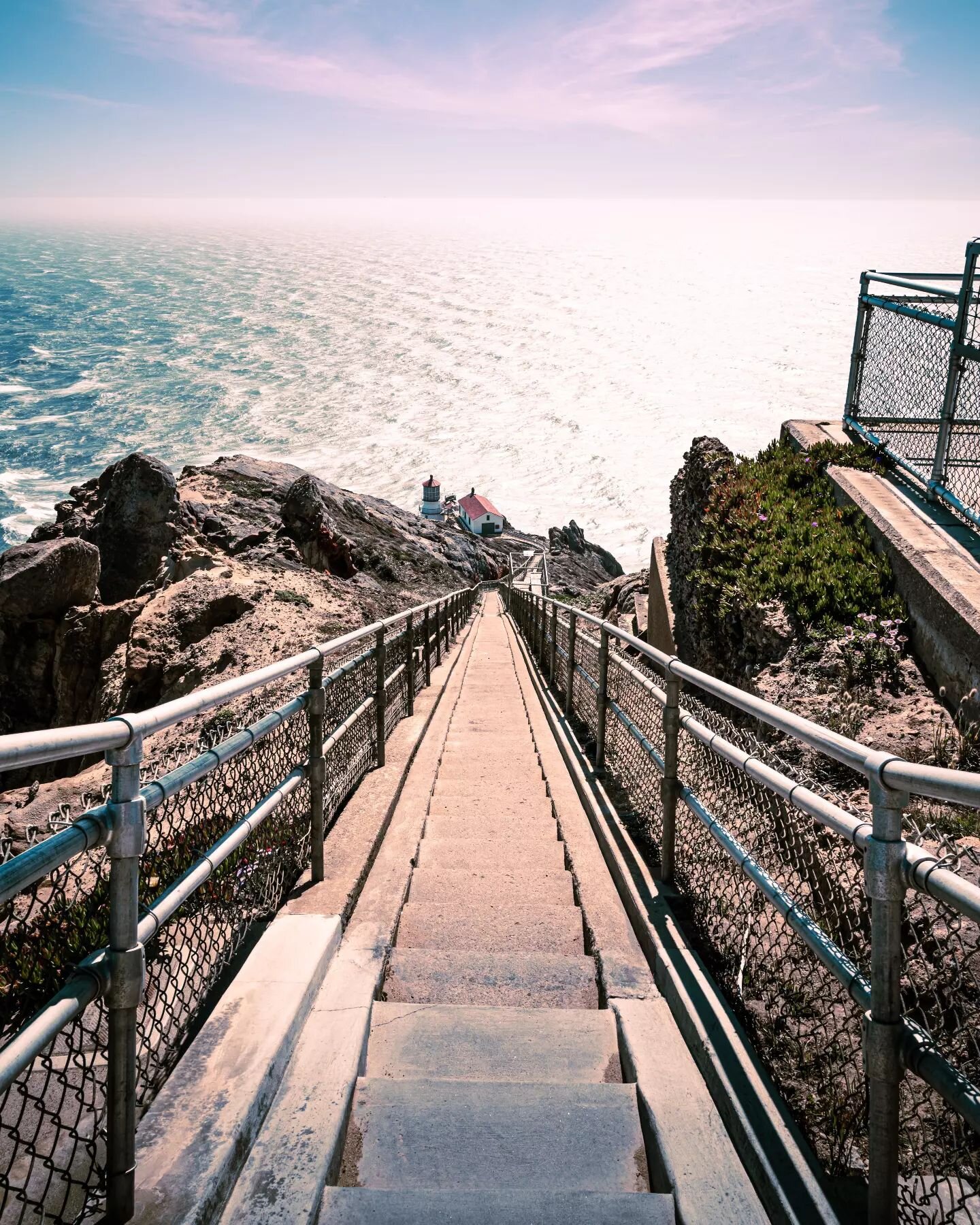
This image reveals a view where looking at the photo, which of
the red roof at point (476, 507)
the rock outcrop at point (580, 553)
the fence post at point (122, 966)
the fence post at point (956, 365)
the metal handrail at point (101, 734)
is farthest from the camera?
the red roof at point (476, 507)

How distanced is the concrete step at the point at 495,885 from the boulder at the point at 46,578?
1320cm

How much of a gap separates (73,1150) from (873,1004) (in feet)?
6.22

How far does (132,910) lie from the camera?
2.12 meters

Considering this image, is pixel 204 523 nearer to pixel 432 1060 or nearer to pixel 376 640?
pixel 376 640

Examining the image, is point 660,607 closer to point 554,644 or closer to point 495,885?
point 554,644

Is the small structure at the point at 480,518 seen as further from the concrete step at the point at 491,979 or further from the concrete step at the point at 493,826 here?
the concrete step at the point at 491,979

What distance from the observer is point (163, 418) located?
4855 inches

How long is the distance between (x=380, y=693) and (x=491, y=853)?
161 cm

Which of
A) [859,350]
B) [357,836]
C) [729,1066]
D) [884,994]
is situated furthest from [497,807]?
[859,350]

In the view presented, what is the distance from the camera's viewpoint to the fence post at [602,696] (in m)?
6.13

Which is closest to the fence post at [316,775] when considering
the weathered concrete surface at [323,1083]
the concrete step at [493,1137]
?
the weathered concrete surface at [323,1083]

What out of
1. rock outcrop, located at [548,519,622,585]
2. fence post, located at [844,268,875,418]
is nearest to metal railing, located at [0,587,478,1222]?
fence post, located at [844,268,875,418]

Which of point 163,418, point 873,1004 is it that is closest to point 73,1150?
point 873,1004

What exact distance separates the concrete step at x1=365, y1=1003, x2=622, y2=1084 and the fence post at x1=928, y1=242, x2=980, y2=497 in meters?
6.79
